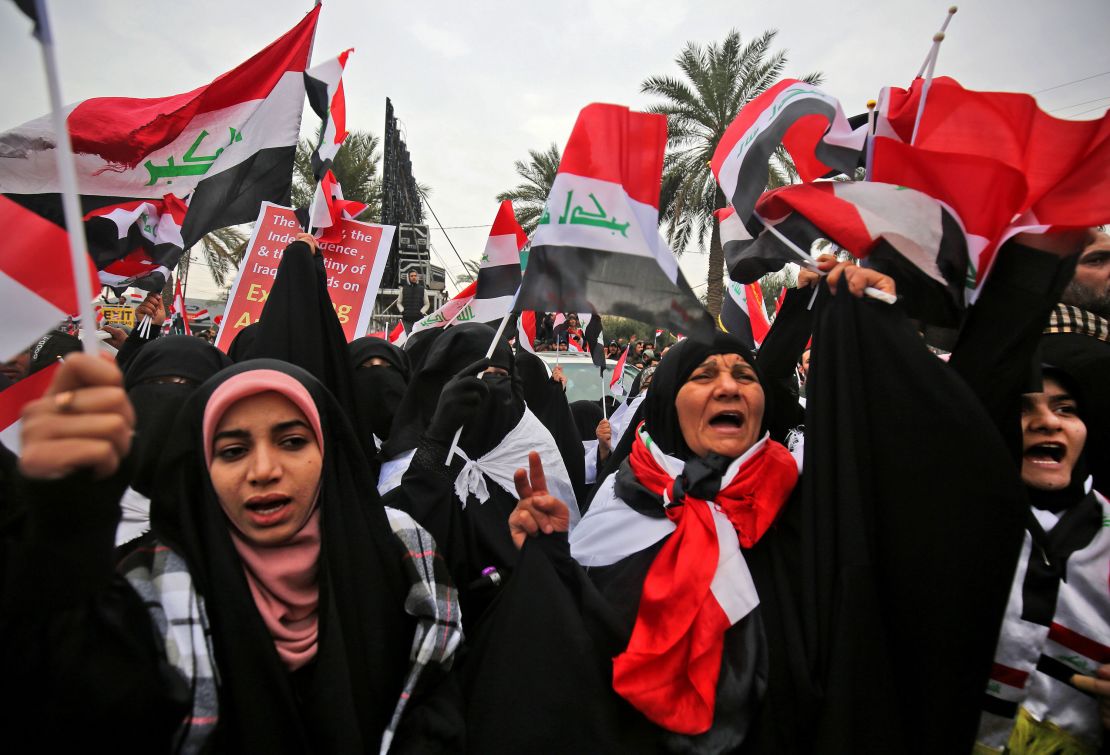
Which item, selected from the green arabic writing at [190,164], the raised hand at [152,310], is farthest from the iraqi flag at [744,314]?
the raised hand at [152,310]

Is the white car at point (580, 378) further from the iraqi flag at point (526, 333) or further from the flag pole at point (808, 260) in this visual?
the flag pole at point (808, 260)

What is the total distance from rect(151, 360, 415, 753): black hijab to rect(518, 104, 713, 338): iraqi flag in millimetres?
875

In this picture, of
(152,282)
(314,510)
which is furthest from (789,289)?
(152,282)

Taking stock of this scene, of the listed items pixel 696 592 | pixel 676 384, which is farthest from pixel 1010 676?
pixel 676 384

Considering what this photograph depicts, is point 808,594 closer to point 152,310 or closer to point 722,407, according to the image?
point 722,407

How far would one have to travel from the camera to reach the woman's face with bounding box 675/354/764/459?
2.11m

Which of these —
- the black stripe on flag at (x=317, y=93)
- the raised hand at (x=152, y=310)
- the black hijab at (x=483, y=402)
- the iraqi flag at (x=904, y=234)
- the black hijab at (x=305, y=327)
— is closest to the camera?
the iraqi flag at (x=904, y=234)

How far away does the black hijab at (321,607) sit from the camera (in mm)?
1479

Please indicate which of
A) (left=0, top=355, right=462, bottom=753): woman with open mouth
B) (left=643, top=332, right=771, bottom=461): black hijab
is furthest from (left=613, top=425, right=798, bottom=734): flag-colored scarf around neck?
(left=0, top=355, right=462, bottom=753): woman with open mouth

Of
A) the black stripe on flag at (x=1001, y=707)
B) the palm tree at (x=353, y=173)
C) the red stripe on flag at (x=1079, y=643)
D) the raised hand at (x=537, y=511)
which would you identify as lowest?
Result: the black stripe on flag at (x=1001, y=707)

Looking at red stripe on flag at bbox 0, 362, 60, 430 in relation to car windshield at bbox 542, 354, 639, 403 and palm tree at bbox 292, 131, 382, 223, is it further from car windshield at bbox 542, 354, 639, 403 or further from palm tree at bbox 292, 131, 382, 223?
palm tree at bbox 292, 131, 382, 223

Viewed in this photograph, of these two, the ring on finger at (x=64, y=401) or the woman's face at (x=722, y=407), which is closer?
the ring on finger at (x=64, y=401)

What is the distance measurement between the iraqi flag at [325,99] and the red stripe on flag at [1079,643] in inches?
136

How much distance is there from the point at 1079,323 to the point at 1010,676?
1424 millimetres
